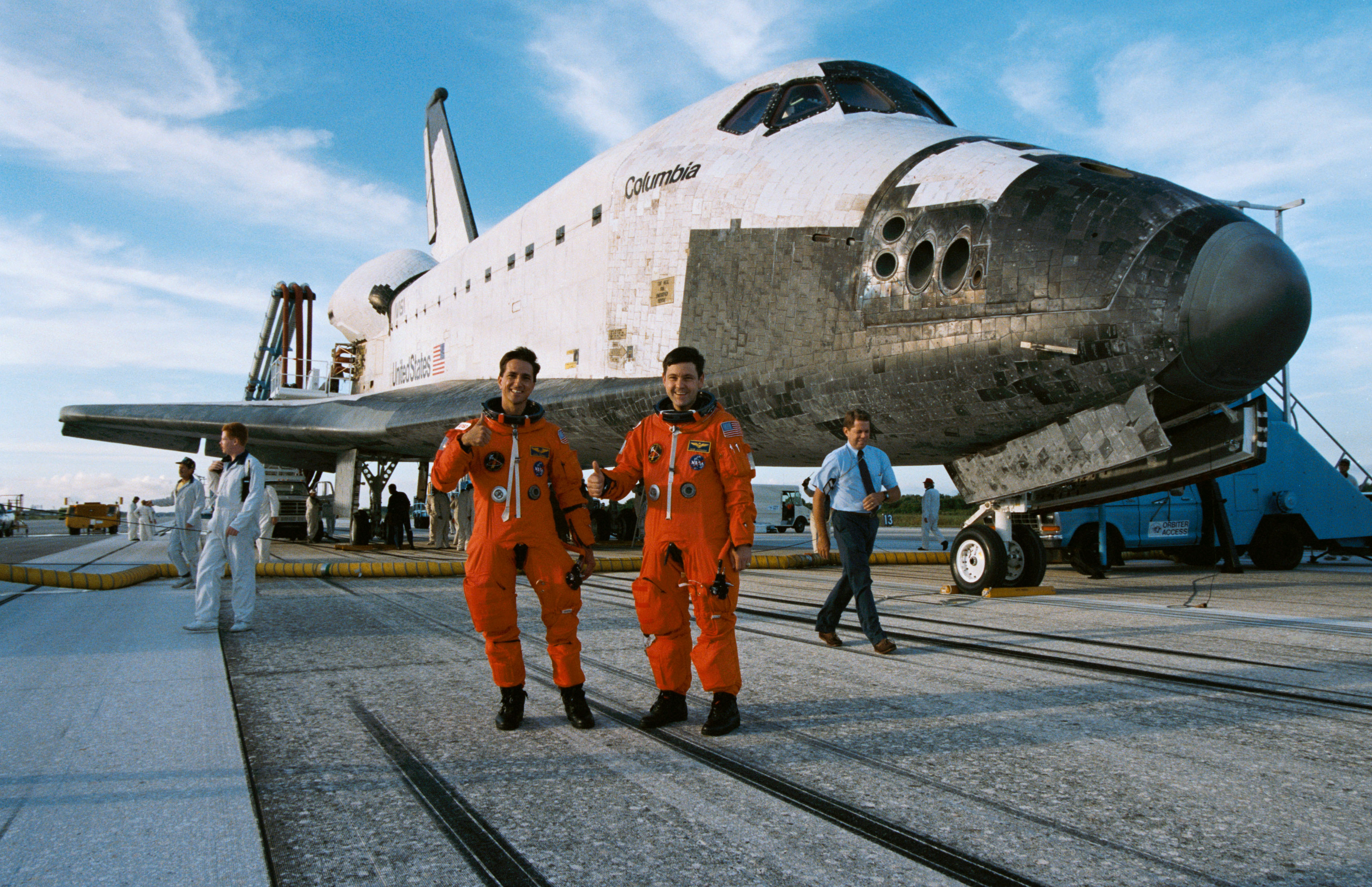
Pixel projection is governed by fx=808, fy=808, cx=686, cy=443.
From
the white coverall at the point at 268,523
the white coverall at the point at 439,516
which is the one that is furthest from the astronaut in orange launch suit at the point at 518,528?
the white coverall at the point at 439,516

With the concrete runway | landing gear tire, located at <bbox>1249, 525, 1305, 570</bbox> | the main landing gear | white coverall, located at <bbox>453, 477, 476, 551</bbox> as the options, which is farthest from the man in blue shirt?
landing gear tire, located at <bbox>1249, 525, 1305, 570</bbox>

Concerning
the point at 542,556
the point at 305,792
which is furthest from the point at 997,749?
the point at 305,792

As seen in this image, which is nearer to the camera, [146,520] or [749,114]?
[749,114]

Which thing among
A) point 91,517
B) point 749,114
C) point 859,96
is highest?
point 859,96

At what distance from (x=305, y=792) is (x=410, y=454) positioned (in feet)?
40.5

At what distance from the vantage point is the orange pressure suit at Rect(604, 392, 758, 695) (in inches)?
117

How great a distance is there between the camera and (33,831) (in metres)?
1.94

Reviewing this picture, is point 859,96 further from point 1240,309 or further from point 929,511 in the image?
point 929,511

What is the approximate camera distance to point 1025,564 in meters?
6.98

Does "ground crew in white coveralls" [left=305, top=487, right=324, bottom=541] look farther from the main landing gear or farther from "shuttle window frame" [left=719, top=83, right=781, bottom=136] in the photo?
the main landing gear

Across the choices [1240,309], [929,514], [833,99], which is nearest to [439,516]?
[929,514]

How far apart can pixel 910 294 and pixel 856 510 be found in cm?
186

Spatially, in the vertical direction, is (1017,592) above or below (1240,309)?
below

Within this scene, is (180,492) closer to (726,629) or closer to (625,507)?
(726,629)
